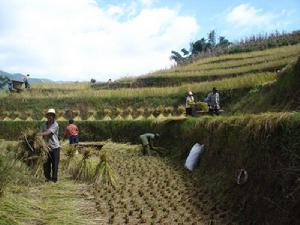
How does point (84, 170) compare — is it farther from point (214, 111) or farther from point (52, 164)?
point (214, 111)

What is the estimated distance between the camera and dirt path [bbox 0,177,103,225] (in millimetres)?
8070

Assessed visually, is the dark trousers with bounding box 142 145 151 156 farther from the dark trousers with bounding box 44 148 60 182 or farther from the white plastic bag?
the dark trousers with bounding box 44 148 60 182

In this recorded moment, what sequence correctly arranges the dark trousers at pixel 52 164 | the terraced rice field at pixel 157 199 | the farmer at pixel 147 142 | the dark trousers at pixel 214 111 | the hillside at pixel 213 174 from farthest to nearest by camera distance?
the dark trousers at pixel 214 111 → the farmer at pixel 147 142 → the dark trousers at pixel 52 164 → the terraced rice field at pixel 157 199 → the hillside at pixel 213 174

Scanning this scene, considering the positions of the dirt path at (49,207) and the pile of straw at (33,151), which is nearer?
the dirt path at (49,207)

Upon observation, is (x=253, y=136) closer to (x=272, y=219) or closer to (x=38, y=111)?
(x=272, y=219)

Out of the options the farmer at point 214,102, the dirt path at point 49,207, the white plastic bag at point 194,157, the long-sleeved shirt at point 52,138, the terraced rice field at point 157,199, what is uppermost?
the farmer at point 214,102

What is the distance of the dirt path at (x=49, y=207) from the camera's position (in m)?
8.07

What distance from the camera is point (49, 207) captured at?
9.02m

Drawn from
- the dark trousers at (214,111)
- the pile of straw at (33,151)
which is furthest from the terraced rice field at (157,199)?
the dark trousers at (214,111)

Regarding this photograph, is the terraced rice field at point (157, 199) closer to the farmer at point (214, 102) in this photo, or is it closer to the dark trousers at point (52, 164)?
the dark trousers at point (52, 164)

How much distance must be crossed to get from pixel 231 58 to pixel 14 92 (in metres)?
Result: 25.2

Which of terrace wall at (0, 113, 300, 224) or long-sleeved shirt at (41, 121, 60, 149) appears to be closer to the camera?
terrace wall at (0, 113, 300, 224)

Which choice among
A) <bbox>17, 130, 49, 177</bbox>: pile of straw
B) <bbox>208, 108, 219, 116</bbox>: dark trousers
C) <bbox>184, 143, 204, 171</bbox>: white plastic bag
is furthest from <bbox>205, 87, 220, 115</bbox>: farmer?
<bbox>17, 130, 49, 177</bbox>: pile of straw

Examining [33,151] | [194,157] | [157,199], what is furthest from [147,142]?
[157,199]
